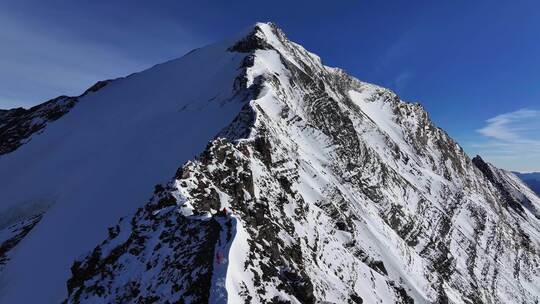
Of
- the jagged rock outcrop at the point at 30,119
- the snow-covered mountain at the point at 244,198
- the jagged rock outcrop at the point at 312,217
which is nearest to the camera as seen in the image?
the jagged rock outcrop at the point at 312,217

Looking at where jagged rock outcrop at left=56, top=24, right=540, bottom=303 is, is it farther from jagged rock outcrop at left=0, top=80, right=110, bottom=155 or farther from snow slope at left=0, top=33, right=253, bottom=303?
jagged rock outcrop at left=0, top=80, right=110, bottom=155

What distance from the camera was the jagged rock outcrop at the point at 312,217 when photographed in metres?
22.8

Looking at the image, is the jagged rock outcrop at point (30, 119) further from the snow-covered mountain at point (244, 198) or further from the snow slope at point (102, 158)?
the snow slope at point (102, 158)

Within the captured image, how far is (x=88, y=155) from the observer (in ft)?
198

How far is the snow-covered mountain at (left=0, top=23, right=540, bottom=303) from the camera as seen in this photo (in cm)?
2392

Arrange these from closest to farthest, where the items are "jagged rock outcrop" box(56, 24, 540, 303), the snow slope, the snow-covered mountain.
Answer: "jagged rock outcrop" box(56, 24, 540, 303)
the snow-covered mountain
the snow slope

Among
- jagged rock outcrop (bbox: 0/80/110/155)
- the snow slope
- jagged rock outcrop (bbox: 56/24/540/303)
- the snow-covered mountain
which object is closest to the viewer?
jagged rock outcrop (bbox: 56/24/540/303)

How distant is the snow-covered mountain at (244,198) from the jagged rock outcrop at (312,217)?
168 millimetres

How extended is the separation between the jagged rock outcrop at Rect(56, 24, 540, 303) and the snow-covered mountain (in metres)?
0.17

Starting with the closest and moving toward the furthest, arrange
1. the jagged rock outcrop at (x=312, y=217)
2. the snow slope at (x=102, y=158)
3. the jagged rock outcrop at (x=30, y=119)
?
the jagged rock outcrop at (x=312, y=217), the snow slope at (x=102, y=158), the jagged rock outcrop at (x=30, y=119)

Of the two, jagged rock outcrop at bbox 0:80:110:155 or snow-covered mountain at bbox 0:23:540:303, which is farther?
jagged rock outcrop at bbox 0:80:110:155

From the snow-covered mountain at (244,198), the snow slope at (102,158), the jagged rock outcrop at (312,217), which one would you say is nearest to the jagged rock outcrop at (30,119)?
the snow-covered mountain at (244,198)

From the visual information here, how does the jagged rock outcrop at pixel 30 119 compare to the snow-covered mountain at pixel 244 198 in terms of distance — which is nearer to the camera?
the snow-covered mountain at pixel 244 198

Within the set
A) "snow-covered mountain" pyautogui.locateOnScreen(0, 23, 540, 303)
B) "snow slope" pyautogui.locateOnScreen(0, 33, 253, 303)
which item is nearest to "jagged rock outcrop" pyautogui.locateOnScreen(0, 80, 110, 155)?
"snow-covered mountain" pyautogui.locateOnScreen(0, 23, 540, 303)
